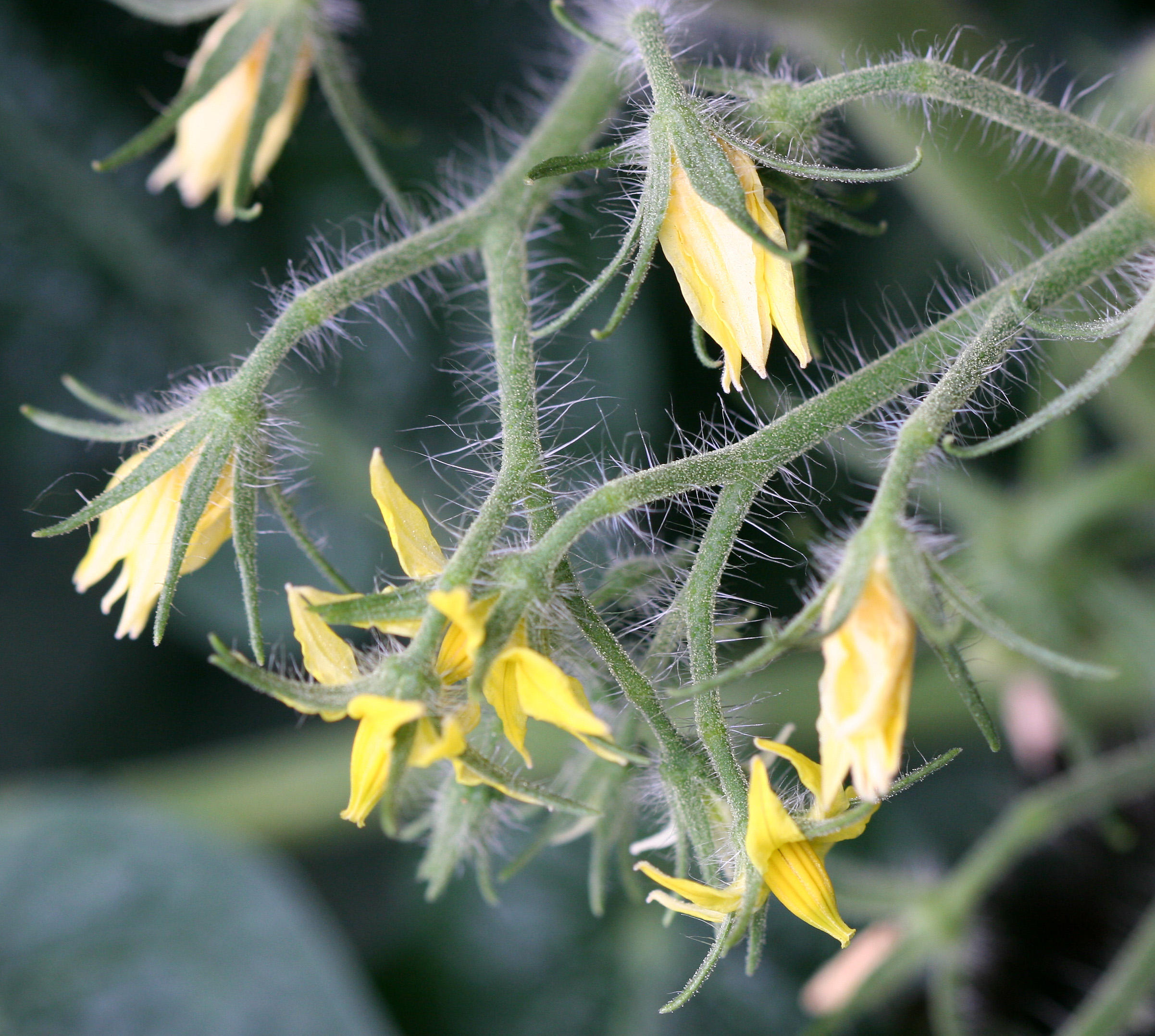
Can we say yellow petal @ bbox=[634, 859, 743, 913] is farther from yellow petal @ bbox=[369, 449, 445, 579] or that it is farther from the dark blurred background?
the dark blurred background

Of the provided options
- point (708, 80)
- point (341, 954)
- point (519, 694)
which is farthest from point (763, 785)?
point (341, 954)

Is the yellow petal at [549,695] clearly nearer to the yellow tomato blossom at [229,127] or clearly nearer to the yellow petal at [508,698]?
the yellow petal at [508,698]

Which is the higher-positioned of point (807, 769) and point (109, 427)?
point (109, 427)

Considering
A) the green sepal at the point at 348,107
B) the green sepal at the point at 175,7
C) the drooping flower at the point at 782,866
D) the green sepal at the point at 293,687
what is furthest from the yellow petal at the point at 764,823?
the green sepal at the point at 175,7

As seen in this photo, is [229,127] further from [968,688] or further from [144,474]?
[968,688]

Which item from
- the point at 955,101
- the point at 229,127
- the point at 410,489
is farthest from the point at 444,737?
the point at 410,489

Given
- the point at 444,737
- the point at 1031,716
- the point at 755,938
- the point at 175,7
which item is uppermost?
the point at 175,7
